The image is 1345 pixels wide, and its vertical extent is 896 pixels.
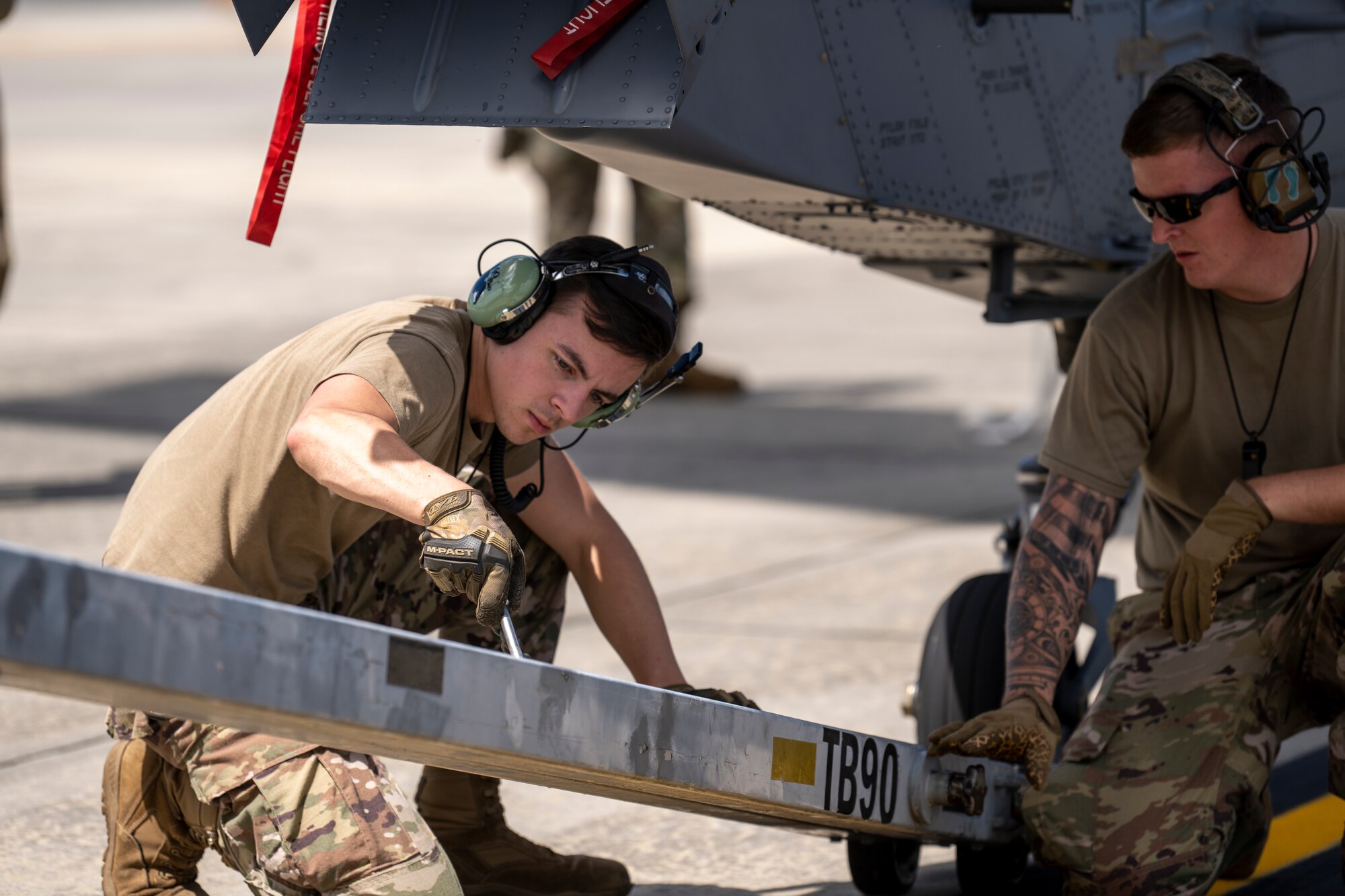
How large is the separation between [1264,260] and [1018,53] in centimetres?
80

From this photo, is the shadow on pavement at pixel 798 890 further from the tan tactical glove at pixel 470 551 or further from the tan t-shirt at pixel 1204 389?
the tan tactical glove at pixel 470 551

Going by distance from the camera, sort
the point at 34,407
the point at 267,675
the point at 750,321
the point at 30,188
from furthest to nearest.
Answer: the point at 30,188, the point at 750,321, the point at 34,407, the point at 267,675

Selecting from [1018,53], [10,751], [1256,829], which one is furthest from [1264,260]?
[10,751]

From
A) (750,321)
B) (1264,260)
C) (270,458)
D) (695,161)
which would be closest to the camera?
(270,458)

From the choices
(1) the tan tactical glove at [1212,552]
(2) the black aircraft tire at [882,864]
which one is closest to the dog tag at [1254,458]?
(1) the tan tactical glove at [1212,552]

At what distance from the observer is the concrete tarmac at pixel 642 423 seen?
13.3 feet

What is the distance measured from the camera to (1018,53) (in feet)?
12.4

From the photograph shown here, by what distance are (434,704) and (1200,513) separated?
1.88 metres

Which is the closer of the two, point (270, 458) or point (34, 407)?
point (270, 458)

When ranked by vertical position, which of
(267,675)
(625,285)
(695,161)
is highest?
(695,161)

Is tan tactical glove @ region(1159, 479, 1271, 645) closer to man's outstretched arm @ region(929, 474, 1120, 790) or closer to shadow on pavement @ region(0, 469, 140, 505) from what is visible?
man's outstretched arm @ region(929, 474, 1120, 790)

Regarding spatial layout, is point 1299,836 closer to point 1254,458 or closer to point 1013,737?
point 1254,458

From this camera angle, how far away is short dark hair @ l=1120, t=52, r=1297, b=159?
319 centimetres

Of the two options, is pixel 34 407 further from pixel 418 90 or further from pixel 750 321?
pixel 418 90
